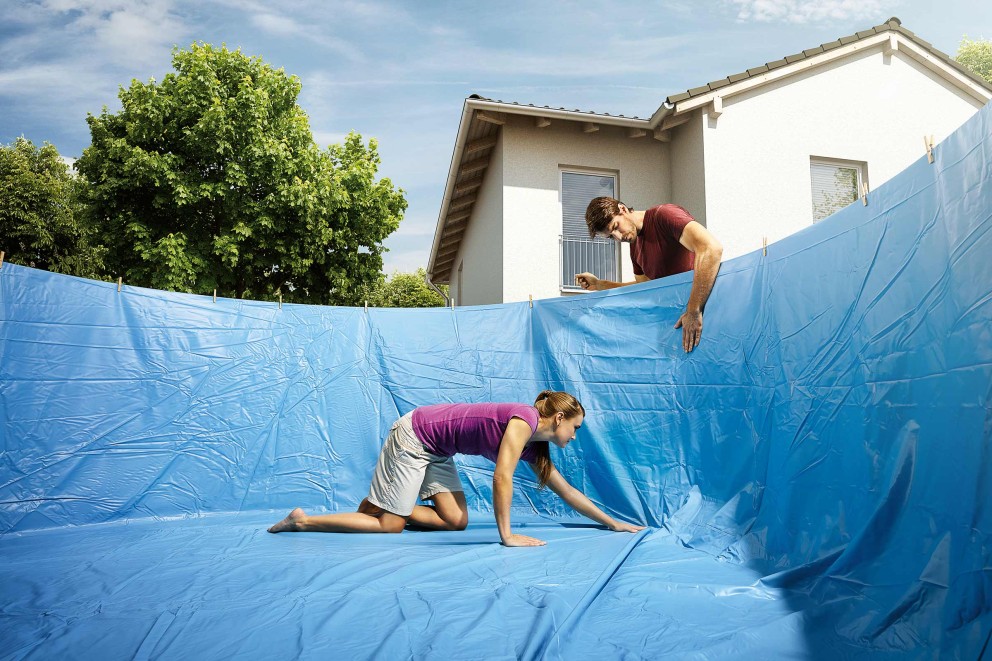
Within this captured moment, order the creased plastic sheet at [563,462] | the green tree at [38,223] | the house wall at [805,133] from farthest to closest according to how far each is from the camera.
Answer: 1. the green tree at [38,223]
2. the house wall at [805,133]
3. the creased plastic sheet at [563,462]

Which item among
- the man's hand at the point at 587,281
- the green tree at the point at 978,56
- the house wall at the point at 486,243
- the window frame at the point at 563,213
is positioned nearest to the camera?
the man's hand at the point at 587,281

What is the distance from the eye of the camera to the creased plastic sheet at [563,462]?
1773 mm

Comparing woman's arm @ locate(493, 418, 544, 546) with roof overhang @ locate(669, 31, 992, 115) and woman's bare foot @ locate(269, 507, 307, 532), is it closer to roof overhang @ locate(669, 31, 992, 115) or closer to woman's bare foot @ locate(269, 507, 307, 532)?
woman's bare foot @ locate(269, 507, 307, 532)

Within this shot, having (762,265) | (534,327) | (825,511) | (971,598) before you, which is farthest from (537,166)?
(971,598)

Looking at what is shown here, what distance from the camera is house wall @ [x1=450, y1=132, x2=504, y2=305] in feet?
26.9

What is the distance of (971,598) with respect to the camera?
154cm

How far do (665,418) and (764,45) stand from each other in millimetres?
11056

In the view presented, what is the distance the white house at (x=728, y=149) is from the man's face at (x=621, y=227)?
4330 mm

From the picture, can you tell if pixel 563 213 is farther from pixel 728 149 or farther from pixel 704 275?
pixel 704 275

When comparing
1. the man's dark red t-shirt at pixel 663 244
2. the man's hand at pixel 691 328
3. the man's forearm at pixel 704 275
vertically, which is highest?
the man's dark red t-shirt at pixel 663 244

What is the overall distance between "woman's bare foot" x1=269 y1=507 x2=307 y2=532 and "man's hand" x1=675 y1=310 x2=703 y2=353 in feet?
7.10

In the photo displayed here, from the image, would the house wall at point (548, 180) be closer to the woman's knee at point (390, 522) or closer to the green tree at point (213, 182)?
the green tree at point (213, 182)

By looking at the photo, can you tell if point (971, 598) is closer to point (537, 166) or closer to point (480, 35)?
point (537, 166)

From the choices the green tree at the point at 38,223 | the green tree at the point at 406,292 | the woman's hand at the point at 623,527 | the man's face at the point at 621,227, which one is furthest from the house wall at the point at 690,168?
the green tree at the point at 406,292
